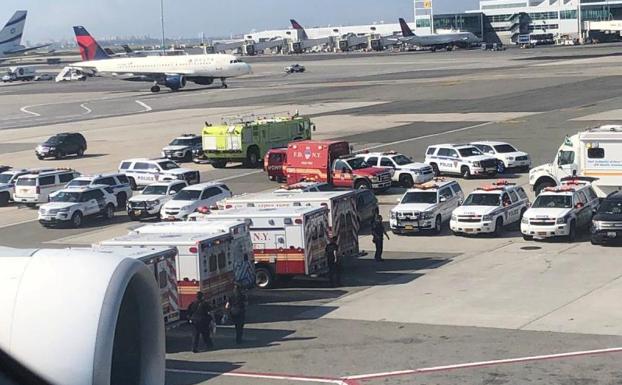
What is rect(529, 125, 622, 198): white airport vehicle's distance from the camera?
1465 inches

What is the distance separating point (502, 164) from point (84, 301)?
41710 millimetres

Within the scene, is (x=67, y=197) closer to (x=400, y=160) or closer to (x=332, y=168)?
(x=332, y=168)

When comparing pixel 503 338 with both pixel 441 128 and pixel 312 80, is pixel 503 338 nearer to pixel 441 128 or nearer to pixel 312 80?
pixel 441 128

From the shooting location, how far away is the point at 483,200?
35562mm

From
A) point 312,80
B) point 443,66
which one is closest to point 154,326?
point 312,80

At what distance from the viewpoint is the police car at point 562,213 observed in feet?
107

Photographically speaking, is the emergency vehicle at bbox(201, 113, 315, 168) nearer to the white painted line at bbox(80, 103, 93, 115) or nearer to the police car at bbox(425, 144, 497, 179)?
the police car at bbox(425, 144, 497, 179)

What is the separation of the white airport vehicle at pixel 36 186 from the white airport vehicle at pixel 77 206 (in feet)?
11.1

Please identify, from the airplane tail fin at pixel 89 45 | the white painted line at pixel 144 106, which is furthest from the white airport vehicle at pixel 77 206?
the airplane tail fin at pixel 89 45

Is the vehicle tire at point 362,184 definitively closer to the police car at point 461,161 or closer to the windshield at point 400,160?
the windshield at point 400,160

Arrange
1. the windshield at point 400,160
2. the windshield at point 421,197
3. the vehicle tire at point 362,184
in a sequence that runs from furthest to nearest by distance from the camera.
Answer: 1. the windshield at point 400,160
2. the vehicle tire at point 362,184
3. the windshield at point 421,197

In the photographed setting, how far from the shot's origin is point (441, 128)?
6725cm

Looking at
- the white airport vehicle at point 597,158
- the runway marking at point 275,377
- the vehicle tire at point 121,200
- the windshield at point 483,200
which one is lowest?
the runway marking at point 275,377

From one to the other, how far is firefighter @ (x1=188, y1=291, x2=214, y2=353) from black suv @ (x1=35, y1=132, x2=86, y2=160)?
134 feet
